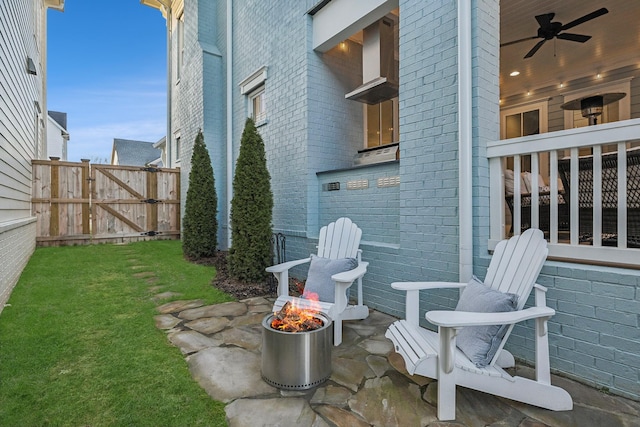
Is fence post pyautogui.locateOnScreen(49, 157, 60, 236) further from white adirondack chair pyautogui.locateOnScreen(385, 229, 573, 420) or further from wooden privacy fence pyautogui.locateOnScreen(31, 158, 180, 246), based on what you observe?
white adirondack chair pyautogui.locateOnScreen(385, 229, 573, 420)

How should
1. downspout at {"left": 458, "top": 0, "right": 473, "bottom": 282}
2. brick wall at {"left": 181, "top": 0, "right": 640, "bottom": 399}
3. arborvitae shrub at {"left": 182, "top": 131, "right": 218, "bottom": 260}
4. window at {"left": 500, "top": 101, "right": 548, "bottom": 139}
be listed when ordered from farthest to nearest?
1. arborvitae shrub at {"left": 182, "top": 131, "right": 218, "bottom": 260}
2. window at {"left": 500, "top": 101, "right": 548, "bottom": 139}
3. downspout at {"left": 458, "top": 0, "right": 473, "bottom": 282}
4. brick wall at {"left": 181, "top": 0, "right": 640, "bottom": 399}

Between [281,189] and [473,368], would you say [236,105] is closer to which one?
[281,189]

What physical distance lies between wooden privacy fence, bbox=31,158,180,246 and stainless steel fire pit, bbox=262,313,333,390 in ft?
24.8

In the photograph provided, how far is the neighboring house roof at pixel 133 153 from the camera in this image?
21.2m

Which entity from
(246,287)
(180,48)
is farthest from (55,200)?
(246,287)

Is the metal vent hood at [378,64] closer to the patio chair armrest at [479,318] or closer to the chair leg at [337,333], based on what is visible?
the chair leg at [337,333]

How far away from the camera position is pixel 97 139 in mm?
32969

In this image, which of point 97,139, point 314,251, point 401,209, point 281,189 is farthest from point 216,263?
point 97,139

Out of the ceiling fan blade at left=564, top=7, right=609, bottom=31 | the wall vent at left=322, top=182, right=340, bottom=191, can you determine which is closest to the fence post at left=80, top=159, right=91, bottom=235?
the wall vent at left=322, top=182, right=340, bottom=191

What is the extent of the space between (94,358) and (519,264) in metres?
2.90

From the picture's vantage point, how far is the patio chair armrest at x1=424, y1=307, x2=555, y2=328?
163 centimetres

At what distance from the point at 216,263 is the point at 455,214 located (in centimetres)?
434

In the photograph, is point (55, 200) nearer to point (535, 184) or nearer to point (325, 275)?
point (325, 275)

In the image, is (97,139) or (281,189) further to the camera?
(97,139)
